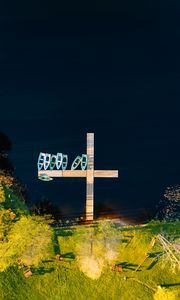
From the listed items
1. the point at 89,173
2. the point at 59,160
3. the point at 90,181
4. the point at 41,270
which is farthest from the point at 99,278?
the point at 59,160

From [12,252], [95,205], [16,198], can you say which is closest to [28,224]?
[12,252]

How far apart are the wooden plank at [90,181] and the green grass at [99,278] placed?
775 mm

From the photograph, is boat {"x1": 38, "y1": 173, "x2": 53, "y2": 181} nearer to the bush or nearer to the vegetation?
the vegetation

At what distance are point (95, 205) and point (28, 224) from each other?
4.62 meters

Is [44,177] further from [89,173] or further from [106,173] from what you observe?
[106,173]

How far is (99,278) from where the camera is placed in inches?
816

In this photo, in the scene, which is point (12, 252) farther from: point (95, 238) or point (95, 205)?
point (95, 205)

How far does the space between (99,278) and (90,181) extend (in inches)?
166

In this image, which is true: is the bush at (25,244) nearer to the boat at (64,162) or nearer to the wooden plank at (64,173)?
the wooden plank at (64,173)

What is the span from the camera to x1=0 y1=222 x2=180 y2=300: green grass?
2036 cm

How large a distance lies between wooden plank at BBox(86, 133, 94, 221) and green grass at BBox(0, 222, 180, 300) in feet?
2.54

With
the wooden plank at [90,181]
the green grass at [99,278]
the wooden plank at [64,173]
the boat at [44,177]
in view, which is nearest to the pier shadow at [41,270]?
the green grass at [99,278]

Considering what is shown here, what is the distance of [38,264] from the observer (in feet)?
67.9

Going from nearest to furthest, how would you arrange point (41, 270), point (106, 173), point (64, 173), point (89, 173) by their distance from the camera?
point (41, 270), point (64, 173), point (89, 173), point (106, 173)
